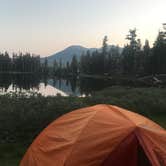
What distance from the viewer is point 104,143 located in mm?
5746

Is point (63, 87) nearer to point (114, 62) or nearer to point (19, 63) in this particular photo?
point (114, 62)

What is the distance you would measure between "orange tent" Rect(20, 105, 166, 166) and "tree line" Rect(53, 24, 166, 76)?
2401 inches

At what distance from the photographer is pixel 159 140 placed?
593cm

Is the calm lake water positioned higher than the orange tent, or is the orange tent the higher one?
the orange tent

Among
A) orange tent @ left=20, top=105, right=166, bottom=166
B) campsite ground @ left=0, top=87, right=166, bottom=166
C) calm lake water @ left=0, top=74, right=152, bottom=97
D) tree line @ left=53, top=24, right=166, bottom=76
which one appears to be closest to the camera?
orange tent @ left=20, top=105, right=166, bottom=166

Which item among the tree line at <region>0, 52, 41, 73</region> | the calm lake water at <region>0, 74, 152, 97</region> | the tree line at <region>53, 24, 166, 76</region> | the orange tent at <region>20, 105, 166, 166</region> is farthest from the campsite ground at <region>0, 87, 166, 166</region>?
the tree line at <region>0, 52, 41, 73</region>

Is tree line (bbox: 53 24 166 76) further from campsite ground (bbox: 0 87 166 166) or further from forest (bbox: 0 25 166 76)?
campsite ground (bbox: 0 87 166 166)

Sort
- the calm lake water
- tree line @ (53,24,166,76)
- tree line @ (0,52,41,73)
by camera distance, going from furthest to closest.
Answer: tree line @ (0,52,41,73) < tree line @ (53,24,166,76) < the calm lake water

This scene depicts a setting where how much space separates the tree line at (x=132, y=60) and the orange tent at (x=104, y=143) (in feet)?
200

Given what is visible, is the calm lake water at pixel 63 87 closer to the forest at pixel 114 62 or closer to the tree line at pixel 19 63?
the forest at pixel 114 62

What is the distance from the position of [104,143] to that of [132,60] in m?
72.0

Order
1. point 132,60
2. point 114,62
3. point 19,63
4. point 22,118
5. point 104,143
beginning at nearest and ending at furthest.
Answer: point 104,143 < point 22,118 < point 132,60 < point 114,62 < point 19,63

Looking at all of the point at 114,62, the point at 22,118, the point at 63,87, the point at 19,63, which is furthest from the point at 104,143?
the point at 19,63

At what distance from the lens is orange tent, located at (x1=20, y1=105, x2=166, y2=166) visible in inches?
221
